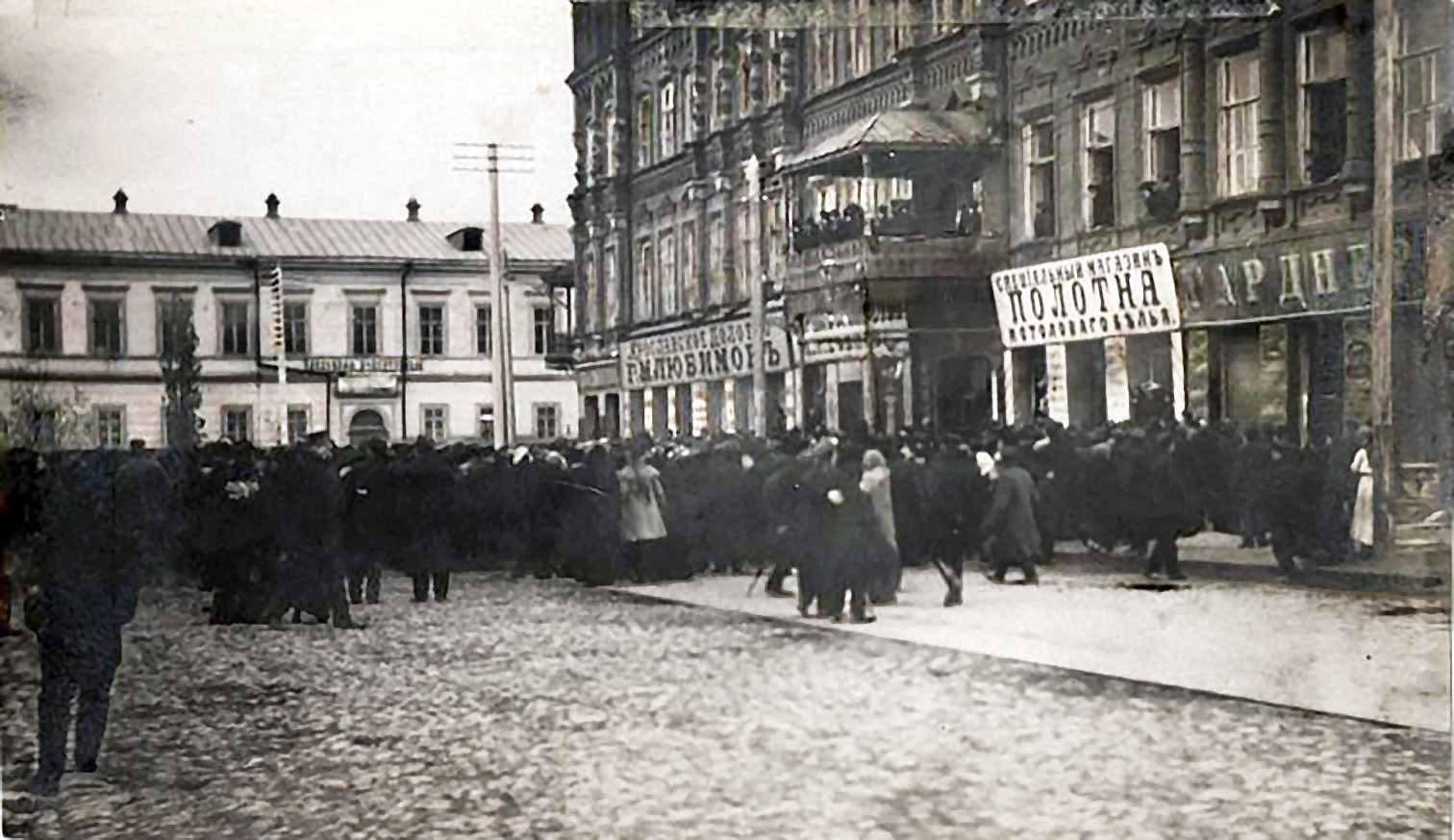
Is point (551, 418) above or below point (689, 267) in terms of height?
below

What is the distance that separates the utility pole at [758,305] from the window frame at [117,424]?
1539 millimetres

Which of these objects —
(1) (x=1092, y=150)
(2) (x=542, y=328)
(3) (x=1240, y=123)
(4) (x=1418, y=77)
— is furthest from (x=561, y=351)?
(4) (x=1418, y=77)

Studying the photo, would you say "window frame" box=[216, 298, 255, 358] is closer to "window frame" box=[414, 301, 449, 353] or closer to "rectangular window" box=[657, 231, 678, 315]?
"window frame" box=[414, 301, 449, 353]

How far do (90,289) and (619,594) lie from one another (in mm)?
1496

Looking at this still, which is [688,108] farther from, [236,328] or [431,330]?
[236,328]

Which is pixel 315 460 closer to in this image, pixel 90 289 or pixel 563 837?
pixel 90 289

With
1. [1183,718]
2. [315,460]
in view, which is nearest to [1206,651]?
[1183,718]

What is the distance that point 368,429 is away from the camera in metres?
4.07

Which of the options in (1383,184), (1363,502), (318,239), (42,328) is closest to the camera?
(1383,184)

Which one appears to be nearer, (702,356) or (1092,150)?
(1092,150)

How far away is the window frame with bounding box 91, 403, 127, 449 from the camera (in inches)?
159

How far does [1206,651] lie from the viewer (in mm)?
3807

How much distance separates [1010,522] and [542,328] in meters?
1.26

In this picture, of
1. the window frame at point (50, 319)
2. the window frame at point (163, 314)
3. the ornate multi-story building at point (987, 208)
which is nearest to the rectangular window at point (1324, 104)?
the ornate multi-story building at point (987, 208)
